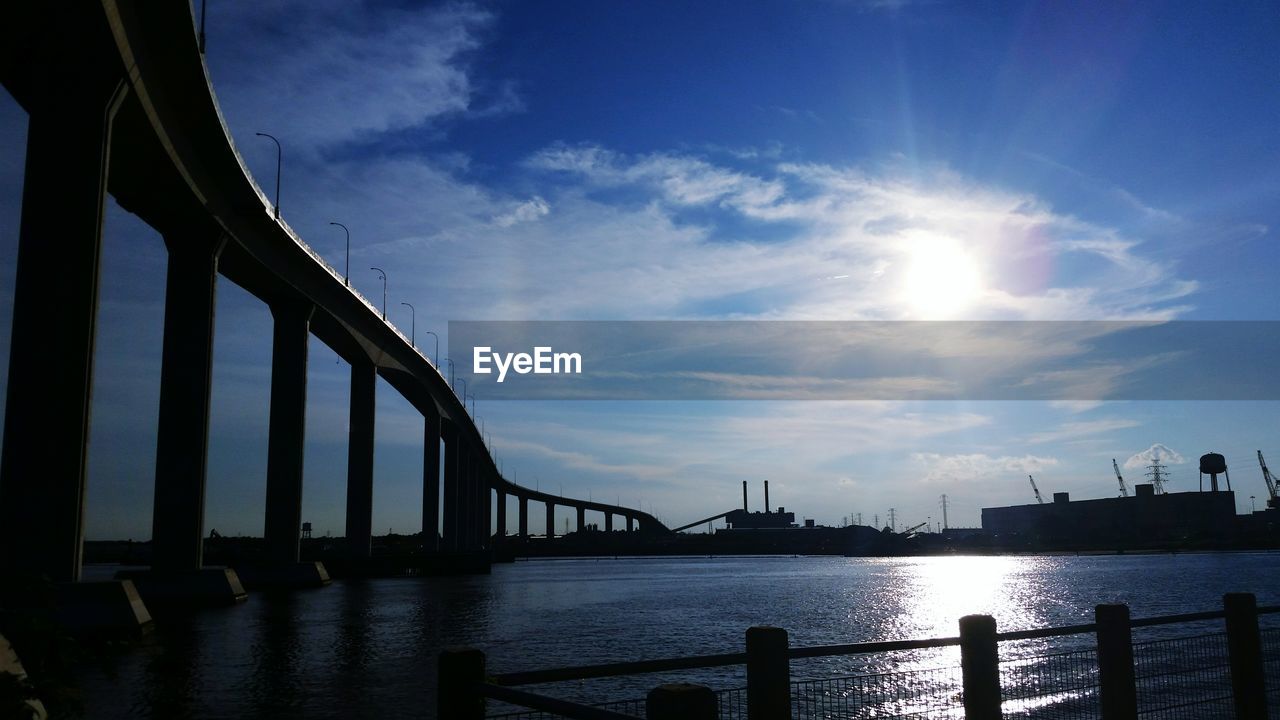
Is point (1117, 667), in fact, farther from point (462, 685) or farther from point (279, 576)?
point (279, 576)

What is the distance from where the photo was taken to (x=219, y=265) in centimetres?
6191

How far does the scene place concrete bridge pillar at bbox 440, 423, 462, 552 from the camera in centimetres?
13862

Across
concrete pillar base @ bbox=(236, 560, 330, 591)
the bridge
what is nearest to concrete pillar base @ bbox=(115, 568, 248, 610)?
the bridge

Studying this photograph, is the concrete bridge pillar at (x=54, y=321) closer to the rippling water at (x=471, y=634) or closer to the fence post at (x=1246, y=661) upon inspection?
the rippling water at (x=471, y=634)

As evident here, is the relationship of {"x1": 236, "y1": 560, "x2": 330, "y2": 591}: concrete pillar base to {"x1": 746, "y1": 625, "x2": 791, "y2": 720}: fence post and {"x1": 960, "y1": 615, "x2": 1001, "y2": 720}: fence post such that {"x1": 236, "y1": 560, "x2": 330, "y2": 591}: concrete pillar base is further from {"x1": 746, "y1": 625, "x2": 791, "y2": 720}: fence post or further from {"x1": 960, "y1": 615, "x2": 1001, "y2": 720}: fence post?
{"x1": 746, "y1": 625, "x2": 791, "y2": 720}: fence post

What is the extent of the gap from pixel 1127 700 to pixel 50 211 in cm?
3593

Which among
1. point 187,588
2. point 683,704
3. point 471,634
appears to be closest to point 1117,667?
point 683,704

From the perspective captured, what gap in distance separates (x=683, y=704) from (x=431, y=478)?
412 ft

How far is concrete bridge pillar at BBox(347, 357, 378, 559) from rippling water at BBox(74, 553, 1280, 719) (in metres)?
8.02

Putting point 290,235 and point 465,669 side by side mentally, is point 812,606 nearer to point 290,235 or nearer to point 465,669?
point 290,235

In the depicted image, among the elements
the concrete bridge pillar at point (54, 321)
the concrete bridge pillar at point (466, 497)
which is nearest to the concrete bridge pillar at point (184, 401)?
the concrete bridge pillar at point (54, 321)

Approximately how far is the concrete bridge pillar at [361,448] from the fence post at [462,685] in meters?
89.1

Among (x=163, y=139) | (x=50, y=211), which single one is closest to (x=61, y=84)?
(x=50, y=211)

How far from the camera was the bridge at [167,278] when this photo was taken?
33.5m
